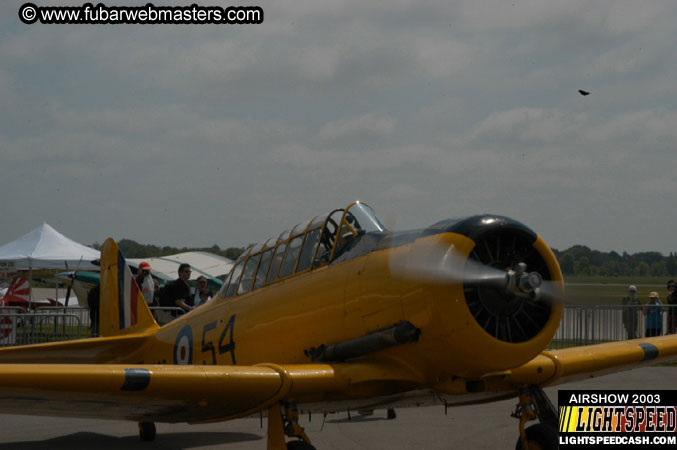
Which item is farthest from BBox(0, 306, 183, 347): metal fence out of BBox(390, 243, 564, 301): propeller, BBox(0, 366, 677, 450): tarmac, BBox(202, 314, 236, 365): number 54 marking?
BBox(390, 243, 564, 301): propeller

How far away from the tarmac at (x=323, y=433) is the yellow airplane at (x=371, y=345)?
1.48 meters

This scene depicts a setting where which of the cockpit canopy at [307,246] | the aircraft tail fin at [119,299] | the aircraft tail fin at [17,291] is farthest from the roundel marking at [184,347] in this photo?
the aircraft tail fin at [17,291]

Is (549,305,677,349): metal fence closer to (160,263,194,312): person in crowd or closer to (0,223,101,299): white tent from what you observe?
(160,263,194,312): person in crowd

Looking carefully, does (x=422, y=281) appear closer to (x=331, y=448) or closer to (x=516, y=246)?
(x=516, y=246)

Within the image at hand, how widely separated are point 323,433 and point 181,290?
565 cm

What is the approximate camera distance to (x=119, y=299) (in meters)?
10.2

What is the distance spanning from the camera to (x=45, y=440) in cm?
850

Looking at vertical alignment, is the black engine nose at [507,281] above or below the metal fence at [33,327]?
below

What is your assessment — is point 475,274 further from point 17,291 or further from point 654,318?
point 17,291

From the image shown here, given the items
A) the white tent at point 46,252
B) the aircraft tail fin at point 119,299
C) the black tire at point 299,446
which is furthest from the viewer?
the white tent at point 46,252

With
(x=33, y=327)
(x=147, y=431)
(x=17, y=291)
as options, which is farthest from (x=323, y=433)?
(x=17, y=291)

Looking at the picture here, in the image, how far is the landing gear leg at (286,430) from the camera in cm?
558

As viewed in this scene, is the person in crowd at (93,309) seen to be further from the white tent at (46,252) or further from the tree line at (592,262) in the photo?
the tree line at (592,262)

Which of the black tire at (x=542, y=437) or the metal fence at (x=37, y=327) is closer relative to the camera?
the black tire at (x=542, y=437)
